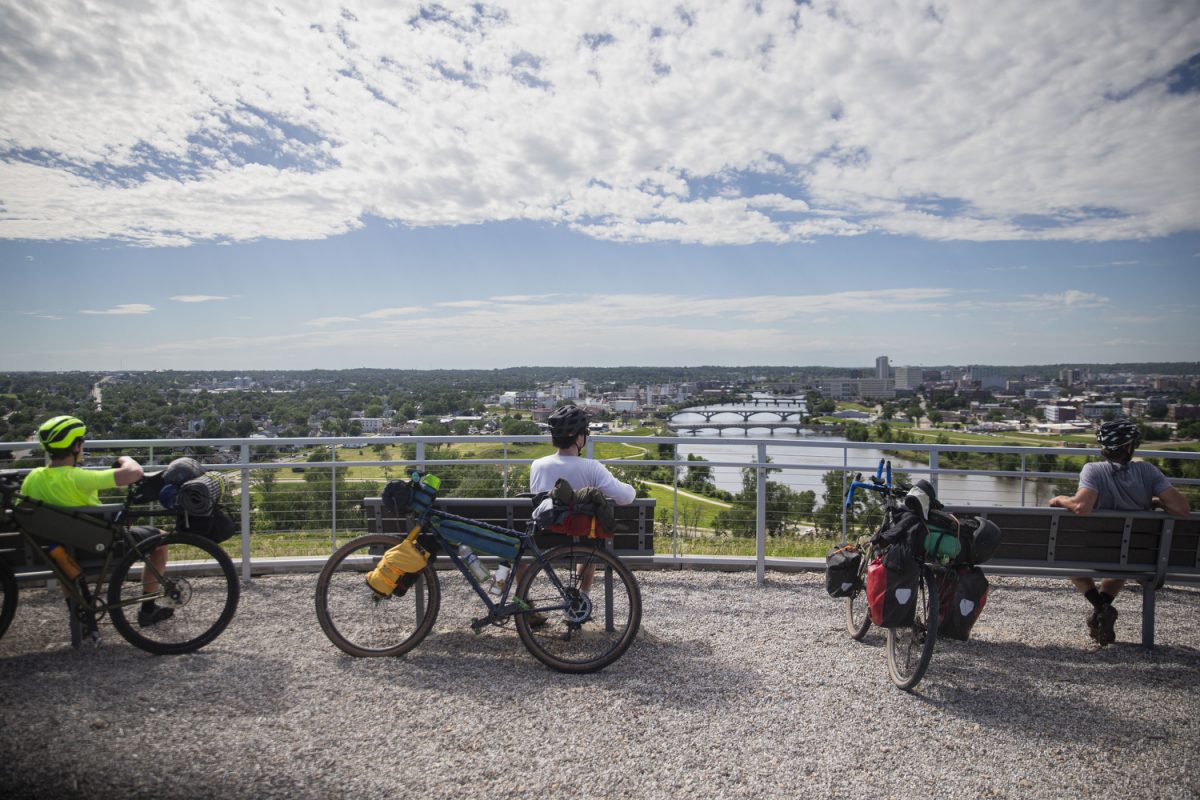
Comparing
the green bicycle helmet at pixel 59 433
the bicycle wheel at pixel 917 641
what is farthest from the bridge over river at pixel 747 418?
the green bicycle helmet at pixel 59 433

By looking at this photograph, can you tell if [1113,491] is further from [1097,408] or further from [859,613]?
[1097,408]

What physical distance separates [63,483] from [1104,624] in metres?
6.97

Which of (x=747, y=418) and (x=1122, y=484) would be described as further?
(x=747, y=418)

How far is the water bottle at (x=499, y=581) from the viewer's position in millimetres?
4375

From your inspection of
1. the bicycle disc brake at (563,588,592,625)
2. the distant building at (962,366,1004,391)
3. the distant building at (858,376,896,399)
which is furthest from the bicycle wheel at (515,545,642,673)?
the distant building at (858,376,896,399)

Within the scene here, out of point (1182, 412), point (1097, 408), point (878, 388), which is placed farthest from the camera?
point (878, 388)

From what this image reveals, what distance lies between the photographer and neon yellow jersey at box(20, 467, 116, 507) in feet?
14.7


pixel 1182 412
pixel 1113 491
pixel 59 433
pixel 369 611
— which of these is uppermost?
pixel 59 433

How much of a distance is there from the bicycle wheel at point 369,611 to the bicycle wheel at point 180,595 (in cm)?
68

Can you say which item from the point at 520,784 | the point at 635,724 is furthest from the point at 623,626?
the point at 520,784

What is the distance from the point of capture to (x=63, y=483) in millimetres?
4531

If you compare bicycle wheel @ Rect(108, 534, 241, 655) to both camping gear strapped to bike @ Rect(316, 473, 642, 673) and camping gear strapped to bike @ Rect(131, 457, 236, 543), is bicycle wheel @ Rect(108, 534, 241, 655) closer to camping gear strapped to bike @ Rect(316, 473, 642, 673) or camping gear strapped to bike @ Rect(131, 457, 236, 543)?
camping gear strapped to bike @ Rect(131, 457, 236, 543)

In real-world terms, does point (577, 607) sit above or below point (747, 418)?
above

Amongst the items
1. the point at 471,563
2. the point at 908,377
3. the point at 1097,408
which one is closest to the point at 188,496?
the point at 471,563
